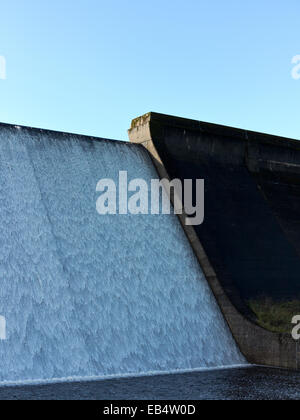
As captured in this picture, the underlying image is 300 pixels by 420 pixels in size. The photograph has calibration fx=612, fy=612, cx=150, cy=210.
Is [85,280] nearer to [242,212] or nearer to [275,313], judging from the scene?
[275,313]

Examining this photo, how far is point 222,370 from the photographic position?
1602 cm

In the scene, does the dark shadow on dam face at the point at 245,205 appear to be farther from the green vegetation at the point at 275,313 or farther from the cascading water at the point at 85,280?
the cascading water at the point at 85,280

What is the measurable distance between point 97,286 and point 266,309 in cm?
530

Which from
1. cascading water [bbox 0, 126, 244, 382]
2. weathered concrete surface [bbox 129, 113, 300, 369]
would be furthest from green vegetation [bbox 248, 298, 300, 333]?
cascading water [bbox 0, 126, 244, 382]

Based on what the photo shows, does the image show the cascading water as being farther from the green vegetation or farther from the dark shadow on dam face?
the dark shadow on dam face

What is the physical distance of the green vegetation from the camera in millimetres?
17406

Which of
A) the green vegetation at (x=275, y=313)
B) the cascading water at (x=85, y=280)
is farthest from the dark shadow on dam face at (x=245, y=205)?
the cascading water at (x=85, y=280)

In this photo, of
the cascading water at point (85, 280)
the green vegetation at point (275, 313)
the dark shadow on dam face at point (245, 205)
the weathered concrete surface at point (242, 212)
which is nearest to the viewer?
the cascading water at point (85, 280)

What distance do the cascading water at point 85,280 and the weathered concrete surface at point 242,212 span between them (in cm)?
66

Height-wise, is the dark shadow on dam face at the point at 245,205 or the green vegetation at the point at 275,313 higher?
the dark shadow on dam face at the point at 245,205

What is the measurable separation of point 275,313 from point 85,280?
230 inches

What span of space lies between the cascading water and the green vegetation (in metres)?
1.12

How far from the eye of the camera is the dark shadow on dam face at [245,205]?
64.6 feet

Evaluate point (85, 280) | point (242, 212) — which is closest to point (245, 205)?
point (242, 212)
